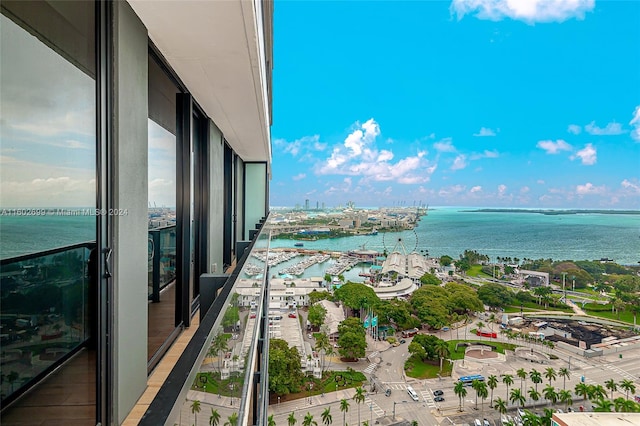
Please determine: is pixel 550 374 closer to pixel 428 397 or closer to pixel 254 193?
pixel 428 397

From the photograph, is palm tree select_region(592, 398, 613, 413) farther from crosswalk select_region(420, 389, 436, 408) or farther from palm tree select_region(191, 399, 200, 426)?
palm tree select_region(191, 399, 200, 426)

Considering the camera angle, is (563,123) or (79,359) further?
(563,123)

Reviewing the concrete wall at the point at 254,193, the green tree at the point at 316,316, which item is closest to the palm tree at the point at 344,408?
the green tree at the point at 316,316

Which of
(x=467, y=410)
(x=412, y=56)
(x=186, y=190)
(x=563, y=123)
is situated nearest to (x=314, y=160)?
(x=412, y=56)

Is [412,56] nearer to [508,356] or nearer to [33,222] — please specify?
[508,356]

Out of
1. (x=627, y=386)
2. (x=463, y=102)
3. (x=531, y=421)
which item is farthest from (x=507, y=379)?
(x=463, y=102)

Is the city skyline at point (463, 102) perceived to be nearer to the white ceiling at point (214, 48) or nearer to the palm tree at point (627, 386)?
the palm tree at point (627, 386)
